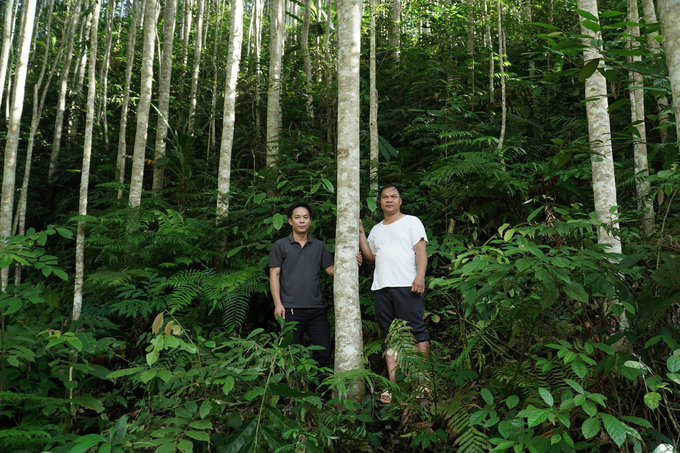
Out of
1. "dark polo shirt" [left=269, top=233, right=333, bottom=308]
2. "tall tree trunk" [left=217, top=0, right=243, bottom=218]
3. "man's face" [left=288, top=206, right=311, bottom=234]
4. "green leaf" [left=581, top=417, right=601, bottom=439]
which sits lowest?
"green leaf" [left=581, top=417, right=601, bottom=439]

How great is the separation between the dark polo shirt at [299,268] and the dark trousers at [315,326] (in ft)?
0.24

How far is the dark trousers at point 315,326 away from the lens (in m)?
4.14

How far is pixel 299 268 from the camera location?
14.0 ft

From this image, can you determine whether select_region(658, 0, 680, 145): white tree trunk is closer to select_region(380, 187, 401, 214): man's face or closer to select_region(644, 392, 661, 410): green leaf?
select_region(644, 392, 661, 410): green leaf

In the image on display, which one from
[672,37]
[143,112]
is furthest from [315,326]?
[143,112]

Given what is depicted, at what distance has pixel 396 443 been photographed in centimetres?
323

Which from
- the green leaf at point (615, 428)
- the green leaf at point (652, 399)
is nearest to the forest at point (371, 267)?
the green leaf at point (615, 428)

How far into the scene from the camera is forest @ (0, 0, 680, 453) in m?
2.42

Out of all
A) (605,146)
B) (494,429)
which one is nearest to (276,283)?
(494,429)

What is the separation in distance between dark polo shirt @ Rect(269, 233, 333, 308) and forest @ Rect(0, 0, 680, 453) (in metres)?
0.29

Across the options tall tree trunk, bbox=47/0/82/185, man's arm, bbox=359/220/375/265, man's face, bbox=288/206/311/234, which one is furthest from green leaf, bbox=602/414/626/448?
tall tree trunk, bbox=47/0/82/185

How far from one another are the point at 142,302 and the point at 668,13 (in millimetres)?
5217

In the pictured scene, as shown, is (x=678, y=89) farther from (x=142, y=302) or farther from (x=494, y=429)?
(x=142, y=302)

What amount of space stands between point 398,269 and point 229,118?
4.01 metres
